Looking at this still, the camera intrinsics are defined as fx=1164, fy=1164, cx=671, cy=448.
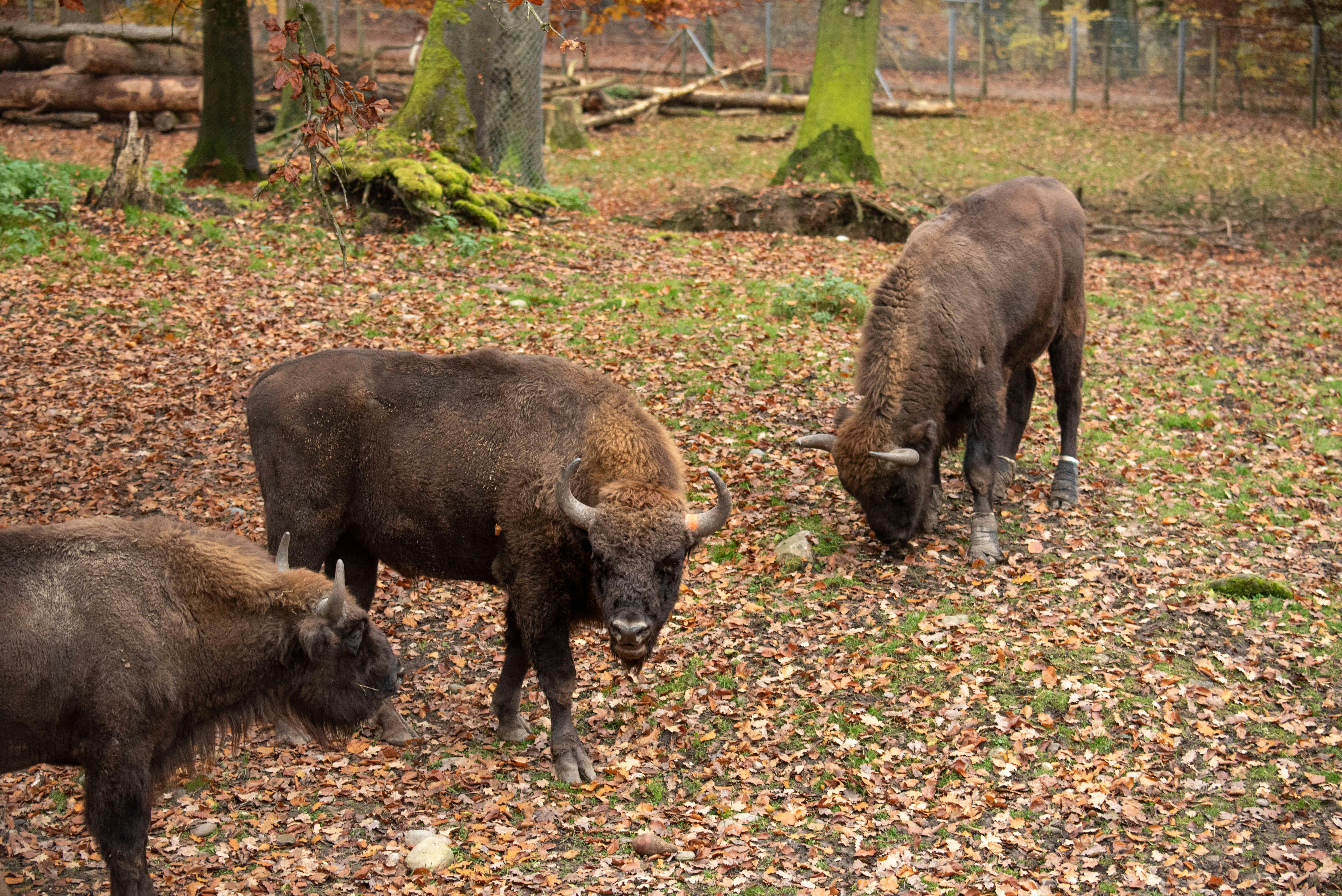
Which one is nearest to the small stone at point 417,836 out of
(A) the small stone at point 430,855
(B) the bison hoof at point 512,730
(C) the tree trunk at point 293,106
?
(A) the small stone at point 430,855

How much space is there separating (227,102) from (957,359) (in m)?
12.8

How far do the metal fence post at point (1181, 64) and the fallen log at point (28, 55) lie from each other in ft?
83.4

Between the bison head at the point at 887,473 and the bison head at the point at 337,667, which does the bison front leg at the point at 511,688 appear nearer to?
the bison head at the point at 337,667

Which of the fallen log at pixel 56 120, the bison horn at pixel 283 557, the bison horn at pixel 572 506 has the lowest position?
the bison horn at pixel 283 557

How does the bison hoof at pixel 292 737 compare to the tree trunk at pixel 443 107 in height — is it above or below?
below

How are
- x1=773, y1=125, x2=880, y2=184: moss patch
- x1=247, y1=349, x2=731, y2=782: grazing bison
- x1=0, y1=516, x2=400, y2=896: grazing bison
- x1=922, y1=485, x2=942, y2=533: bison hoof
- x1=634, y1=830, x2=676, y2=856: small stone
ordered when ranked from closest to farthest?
x1=0, y1=516, x2=400, y2=896: grazing bison
x1=634, y1=830, x2=676, y2=856: small stone
x1=247, y1=349, x2=731, y2=782: grazing bison
x1=922, y1=485, x2=942, y2=533: bison hoof
x1=773, y1=125, x2=880, y2=184: moss patch

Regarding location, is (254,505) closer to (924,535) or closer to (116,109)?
(924,535)

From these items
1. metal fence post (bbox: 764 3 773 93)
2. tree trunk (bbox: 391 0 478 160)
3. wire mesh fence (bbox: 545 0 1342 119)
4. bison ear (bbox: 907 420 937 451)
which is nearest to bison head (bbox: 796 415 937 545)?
bison ear (bbox: 907 420 937 451)

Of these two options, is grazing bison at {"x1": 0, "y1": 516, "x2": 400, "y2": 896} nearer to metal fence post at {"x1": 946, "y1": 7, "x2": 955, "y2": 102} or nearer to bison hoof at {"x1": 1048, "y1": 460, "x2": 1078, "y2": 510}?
bison hoof at {"x1": 1048, "y1": 460, "x2": 1078, "y2": 510}

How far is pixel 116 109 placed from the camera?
23875 mm

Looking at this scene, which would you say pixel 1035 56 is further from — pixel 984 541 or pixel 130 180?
pixel 984 541

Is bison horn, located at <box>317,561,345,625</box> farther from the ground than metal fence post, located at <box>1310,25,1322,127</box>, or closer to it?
closer to it

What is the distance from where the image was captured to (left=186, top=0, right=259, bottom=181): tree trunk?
1712 cm

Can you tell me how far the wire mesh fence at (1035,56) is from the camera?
1112 inches
